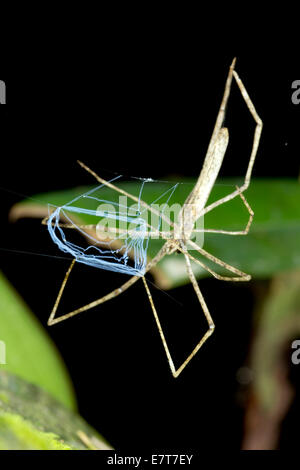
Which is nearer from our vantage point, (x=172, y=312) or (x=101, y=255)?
(x=101, y=255)

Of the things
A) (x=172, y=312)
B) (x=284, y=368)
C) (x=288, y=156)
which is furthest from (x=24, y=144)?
(x=284, y=368)

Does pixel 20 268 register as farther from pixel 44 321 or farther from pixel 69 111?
pixel 69 111

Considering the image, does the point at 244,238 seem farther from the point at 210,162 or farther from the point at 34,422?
the point at 34,422

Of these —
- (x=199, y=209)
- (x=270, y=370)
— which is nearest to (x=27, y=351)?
(x=199, y=209)

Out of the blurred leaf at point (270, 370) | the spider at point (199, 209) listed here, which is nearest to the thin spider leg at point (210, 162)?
the spider at point (199, 209)

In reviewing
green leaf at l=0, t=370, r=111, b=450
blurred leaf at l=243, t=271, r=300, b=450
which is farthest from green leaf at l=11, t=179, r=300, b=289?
green leaf at l=0, t=370, r=111, b=450

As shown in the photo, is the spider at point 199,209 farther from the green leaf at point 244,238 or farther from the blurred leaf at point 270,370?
the blurred leaf at point 270,370
